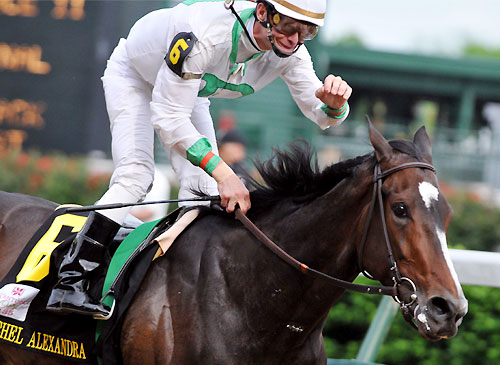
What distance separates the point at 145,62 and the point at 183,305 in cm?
111

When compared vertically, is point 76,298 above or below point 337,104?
below

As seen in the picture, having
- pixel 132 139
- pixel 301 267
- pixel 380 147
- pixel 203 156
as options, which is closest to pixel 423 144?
pixel 380 147

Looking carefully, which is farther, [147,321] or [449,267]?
[147,321]

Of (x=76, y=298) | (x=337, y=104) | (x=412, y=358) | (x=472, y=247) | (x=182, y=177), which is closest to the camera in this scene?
(x=76, y=298)

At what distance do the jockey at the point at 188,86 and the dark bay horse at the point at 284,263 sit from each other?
6.7 inches

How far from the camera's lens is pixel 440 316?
8.13ft

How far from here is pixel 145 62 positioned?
334 cm

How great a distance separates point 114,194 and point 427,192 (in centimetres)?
133

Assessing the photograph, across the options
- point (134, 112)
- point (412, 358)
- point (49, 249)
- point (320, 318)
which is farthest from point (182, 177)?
point (412, 358)

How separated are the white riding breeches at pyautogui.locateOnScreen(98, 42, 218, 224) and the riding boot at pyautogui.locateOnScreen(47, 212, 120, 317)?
0.08 metres

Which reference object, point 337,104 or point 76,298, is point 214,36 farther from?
point 76,298

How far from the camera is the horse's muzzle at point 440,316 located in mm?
2471

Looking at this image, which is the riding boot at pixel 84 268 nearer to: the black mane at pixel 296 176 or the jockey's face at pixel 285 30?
the black mane at pixel 296 176

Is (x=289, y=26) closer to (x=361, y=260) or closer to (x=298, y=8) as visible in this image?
(x=298, y=8)
